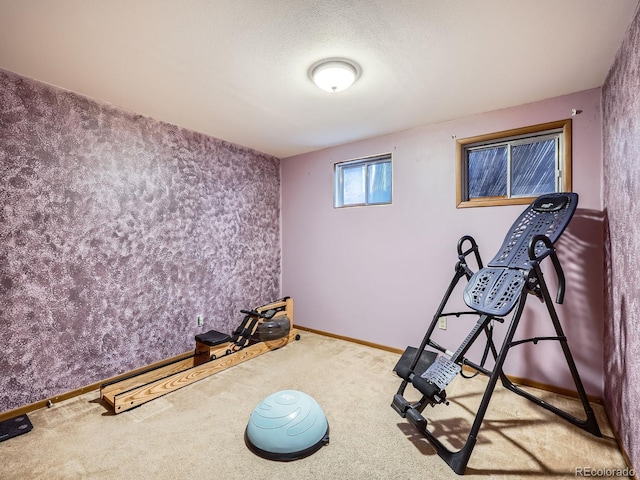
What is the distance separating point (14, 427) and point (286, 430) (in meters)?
1.89

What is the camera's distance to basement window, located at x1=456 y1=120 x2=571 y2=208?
2.60m

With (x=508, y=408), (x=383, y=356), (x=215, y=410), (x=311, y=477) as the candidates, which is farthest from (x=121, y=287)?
(x=508, y=408)

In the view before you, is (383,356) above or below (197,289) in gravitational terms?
below

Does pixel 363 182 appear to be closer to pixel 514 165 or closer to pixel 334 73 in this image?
pixel 514 165

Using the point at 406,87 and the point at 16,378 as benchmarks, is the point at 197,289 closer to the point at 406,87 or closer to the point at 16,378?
the point at 16,378

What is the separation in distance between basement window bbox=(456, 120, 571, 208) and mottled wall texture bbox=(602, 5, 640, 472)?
0.32m

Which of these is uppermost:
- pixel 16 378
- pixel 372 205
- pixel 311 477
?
pixel 372 205

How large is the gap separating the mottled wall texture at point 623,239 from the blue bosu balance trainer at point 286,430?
5.45 ft

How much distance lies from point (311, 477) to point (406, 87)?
2710 mm

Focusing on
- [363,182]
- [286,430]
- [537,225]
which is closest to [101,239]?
[286,430]

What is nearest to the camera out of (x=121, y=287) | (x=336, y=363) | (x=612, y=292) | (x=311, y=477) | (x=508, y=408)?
(x=311, y=477)

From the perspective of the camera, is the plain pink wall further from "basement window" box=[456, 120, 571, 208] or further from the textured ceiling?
the textured ceiling

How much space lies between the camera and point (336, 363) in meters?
3.16

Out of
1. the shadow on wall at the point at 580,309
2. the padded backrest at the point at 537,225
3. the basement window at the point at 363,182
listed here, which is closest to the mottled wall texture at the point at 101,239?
the basement window at the point at 363,182
